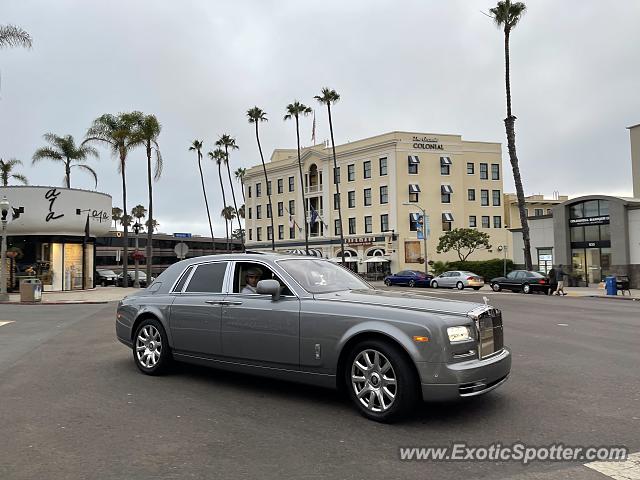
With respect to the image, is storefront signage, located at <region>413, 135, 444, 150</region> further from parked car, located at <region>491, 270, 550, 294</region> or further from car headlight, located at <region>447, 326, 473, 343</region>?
car headlight, located at <region>447, 326, 473, 343</region>

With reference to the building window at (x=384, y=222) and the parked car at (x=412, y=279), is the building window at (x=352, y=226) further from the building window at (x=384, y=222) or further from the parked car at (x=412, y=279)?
the parked car at (x=412, y=279)

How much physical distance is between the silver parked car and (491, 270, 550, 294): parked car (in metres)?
26.5

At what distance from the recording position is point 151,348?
24.2ft

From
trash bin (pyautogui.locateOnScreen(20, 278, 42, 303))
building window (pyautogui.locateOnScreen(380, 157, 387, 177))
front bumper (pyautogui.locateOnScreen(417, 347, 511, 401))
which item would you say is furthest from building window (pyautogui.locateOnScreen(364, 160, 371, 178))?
front bumper (pyautogui.locateOnScreen(417, 347, 511, 401))

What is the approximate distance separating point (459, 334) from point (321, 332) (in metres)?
1.37

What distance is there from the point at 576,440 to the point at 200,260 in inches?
195

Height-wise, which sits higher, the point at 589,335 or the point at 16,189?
the point at 16,189

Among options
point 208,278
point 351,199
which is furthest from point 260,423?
point 351,199

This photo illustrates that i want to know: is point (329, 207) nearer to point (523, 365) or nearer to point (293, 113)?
point (293, 113)

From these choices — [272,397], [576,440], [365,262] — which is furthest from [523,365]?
[365,262]

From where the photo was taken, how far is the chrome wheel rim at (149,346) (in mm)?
7289

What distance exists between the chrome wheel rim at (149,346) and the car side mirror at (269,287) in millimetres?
2102

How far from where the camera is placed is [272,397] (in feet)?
20.0

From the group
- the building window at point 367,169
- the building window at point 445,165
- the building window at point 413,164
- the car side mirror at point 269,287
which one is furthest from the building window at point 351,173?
the car side mirror at point 269,287
